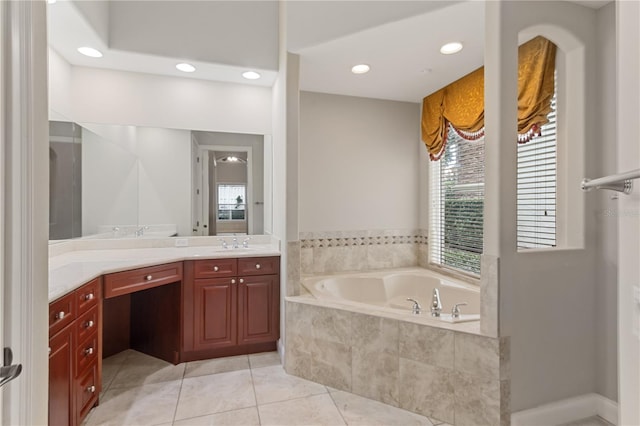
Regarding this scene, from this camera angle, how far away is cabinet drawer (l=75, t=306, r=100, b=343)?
5.39 feet

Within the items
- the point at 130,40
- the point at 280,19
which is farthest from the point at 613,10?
the point at 130,40

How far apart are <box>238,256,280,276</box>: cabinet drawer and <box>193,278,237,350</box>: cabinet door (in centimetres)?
12

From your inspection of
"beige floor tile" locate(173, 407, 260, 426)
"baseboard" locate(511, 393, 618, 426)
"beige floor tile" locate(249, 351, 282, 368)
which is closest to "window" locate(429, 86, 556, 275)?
"baseboard" locate(511, 393, 618, 426)

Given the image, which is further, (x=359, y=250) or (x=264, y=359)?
(x=359, y=250)

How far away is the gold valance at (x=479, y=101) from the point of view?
2004 mm

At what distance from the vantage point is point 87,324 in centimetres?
174

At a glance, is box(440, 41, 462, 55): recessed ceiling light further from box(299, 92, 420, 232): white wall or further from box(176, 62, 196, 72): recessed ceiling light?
box(176, 62, 196, 72): recessed ceiling light

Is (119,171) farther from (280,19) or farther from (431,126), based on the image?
(431,126)

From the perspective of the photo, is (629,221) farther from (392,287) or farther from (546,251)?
(392,287)

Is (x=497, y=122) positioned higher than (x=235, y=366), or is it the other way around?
(x=497, y=122)

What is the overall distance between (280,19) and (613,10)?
2.22 metres

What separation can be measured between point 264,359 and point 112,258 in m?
1.41

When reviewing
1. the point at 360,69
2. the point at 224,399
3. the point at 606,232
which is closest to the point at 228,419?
the point at 224,399

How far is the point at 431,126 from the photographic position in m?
3.21
